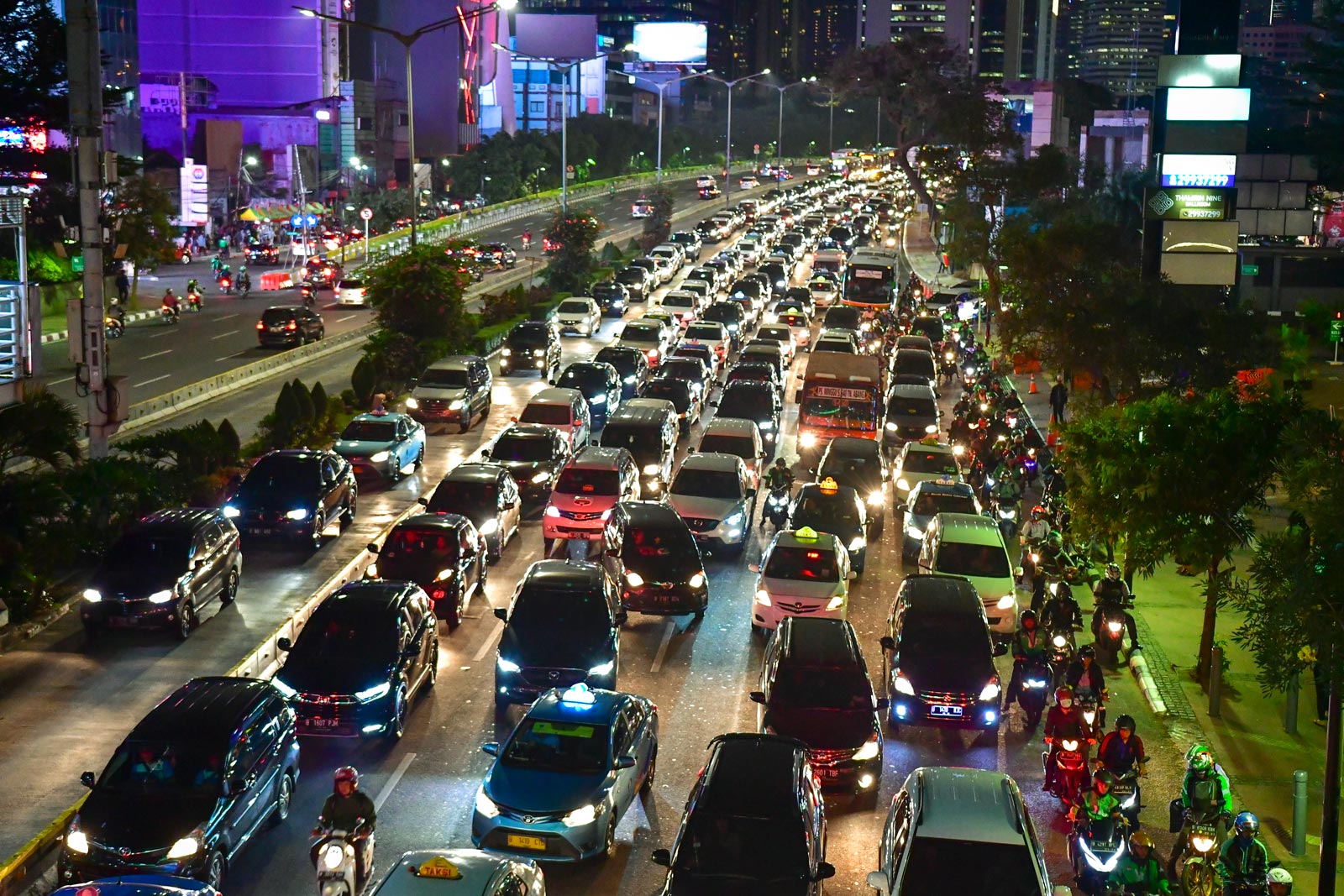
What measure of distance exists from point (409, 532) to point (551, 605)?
4.34m

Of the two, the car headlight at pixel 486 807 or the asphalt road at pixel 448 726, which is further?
the asphalt road at pixel 448 726

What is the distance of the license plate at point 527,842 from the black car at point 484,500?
37.2 feet

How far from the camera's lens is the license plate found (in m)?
13.9

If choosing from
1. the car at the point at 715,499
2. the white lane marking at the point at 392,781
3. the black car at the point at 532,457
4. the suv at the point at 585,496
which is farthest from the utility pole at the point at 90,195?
the car at the point at 715,499

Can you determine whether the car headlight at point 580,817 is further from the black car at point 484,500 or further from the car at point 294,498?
the car at point 294,498

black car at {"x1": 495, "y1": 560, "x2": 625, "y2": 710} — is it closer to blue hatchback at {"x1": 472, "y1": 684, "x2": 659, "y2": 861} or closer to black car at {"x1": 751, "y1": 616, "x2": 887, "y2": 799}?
black car at {"x1": 751, "y1": 616, "x2": 887, "y2": 799}

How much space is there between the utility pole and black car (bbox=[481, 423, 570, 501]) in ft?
28.1

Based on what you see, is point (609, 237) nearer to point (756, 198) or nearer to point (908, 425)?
point (756, 198)

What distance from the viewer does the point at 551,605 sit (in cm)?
1916

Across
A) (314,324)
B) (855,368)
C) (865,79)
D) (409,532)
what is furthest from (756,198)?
(409,532)

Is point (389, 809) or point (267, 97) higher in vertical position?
point (267, 97)

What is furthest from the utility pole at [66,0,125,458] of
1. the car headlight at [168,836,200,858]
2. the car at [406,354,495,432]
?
the car at [406,354,495,432]

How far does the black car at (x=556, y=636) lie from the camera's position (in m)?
18.3

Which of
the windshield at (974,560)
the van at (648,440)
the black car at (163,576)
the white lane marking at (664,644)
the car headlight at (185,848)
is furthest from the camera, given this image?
the van at (648,440)
